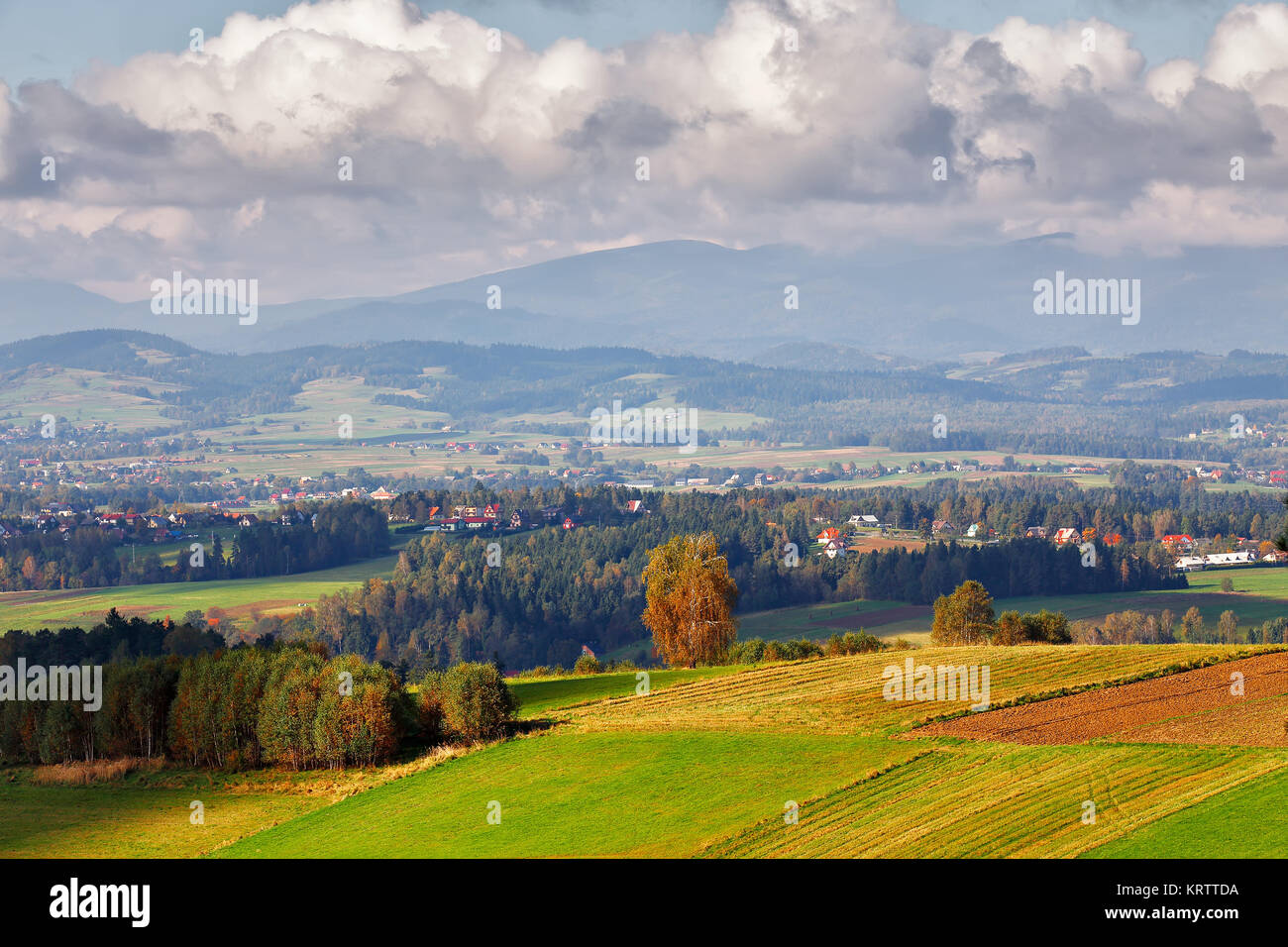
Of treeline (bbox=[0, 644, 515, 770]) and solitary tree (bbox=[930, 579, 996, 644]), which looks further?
solitary tree (bbox=[930, 579, 996, 644])

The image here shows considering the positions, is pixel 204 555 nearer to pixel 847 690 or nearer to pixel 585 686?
pixel 585 686

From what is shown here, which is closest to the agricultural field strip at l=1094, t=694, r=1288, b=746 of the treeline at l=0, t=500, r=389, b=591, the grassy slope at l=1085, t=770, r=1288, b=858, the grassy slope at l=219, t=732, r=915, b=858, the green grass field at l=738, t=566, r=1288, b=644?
the grassy slope at l=1085, t=770, r=1288, b=858

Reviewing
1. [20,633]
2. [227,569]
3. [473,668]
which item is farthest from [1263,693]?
[227,569]

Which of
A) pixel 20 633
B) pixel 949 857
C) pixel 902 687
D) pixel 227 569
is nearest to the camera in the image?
pixel 949 857

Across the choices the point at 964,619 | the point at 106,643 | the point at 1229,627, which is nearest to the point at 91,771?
the point at 106,643

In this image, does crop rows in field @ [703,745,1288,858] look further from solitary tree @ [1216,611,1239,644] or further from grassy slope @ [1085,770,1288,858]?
solitary tree @ [1216,611,1239,644]

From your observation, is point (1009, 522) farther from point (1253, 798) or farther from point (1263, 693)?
point (1253, 798)
